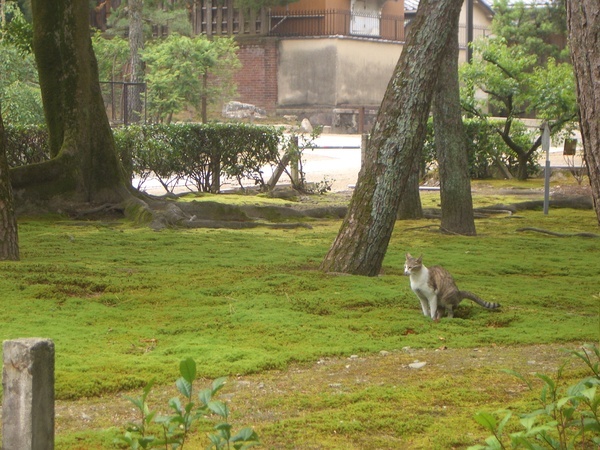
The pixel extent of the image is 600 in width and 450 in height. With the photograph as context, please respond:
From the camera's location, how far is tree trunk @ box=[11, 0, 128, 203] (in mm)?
13297

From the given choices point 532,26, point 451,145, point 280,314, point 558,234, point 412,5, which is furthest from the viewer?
point 412,5

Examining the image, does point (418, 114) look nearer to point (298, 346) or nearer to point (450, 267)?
point (450, 267)

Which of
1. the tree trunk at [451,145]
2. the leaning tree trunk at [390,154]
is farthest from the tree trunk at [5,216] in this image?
the tree trunk at [451,145]

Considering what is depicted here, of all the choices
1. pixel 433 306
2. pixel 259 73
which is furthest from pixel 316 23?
pixel 433 306

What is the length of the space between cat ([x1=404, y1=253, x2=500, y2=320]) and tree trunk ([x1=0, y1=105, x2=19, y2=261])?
3938 millimetres

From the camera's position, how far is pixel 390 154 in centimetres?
912

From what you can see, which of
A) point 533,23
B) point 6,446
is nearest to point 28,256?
point 6,446

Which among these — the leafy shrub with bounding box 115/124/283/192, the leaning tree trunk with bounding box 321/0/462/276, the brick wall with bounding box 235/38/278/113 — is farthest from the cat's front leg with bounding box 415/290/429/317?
the brick wall with bounding box 235/38/278/113

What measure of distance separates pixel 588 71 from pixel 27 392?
250cm

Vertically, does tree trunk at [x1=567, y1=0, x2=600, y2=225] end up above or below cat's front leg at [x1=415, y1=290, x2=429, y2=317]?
above

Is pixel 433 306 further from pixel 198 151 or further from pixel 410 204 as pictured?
pixel 198 151

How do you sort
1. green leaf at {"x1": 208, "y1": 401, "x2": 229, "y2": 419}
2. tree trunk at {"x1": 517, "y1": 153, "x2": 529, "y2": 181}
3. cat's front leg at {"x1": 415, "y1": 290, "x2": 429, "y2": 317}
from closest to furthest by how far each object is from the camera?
green leaf at {"x1": 208, "y1": 401, "x2": 229, "y2": 419}
cat's front leg at {"x1": 415, "y1": 290, "x2": 429, "y2": 317}
tree trunk at {"x1": 517, "y1": 153, "x2": 529, "y2": 181}

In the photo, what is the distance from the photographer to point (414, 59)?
9297 mm

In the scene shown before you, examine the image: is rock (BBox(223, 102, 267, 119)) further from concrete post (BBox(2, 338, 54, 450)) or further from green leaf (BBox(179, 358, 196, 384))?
green leaf (BBox(179, 358, 196, 384))
